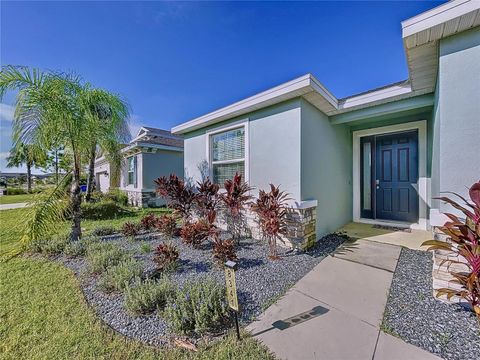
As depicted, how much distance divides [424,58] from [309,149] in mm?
2177

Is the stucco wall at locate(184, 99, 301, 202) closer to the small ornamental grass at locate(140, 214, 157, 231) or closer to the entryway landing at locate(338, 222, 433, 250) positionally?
the entryway landing at locate(338, 222, 433, 250)

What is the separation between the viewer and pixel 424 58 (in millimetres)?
2990

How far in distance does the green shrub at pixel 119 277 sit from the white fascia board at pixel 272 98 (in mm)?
3953

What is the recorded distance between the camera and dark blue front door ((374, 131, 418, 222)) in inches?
208

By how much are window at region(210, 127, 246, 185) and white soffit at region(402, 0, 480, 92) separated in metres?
3.44

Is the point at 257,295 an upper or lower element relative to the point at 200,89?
lower

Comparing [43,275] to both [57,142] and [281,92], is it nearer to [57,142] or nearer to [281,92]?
[57,142]

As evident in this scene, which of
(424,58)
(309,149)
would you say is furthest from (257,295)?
(424,58)

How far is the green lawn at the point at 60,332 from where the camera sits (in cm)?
180

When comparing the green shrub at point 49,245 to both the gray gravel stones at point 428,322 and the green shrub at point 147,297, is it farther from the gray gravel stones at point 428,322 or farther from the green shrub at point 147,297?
the gray gravel stones at point 428,322

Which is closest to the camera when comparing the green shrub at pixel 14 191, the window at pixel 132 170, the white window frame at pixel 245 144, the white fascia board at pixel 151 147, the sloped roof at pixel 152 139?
the white window frame at pixel 245 144

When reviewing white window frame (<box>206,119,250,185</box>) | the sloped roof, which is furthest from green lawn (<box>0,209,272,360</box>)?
the sloped roof

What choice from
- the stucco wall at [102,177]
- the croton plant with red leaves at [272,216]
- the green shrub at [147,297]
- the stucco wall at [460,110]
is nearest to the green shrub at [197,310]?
the green shrub at [147,297]

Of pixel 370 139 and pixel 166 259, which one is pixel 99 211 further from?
pixel 370 139
